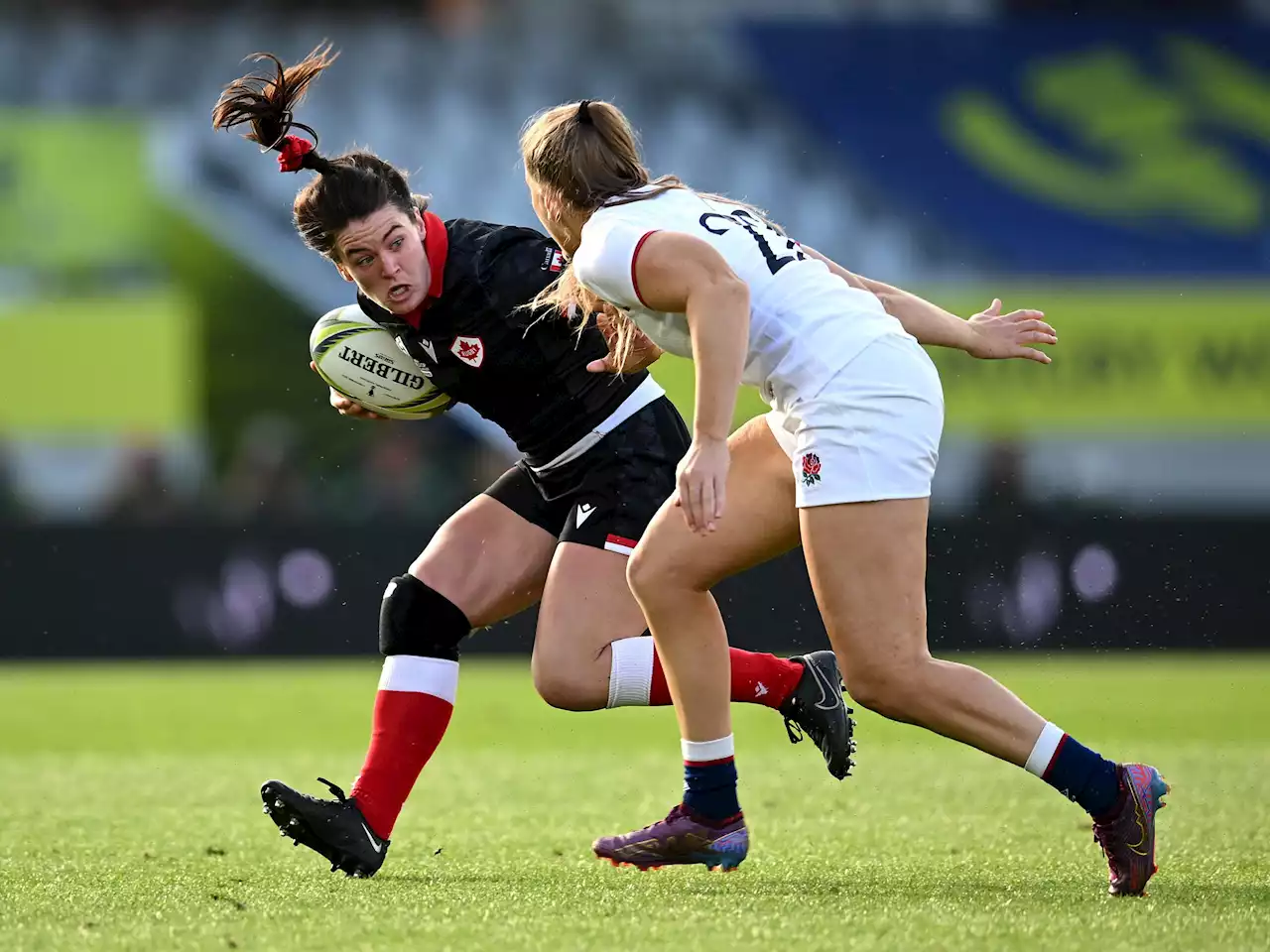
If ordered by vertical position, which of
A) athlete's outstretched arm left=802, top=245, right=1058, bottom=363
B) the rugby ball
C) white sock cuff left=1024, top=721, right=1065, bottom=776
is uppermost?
athlete's outstretched arm left=802, top=245, right=1058, bottom=363

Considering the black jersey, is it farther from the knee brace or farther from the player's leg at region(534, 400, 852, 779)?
the knee brace

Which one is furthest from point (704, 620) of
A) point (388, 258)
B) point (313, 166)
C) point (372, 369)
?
point (313, 166)

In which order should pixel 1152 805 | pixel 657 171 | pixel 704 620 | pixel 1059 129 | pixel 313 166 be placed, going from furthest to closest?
pixel 1059 129
pixel 657 171
pixel 313 166
pixel 704 620
pixel 1152 805

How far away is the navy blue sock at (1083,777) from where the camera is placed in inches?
147

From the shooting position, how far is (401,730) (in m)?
Answer: 4.39

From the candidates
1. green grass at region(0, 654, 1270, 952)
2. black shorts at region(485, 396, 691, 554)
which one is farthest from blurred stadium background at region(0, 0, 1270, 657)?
black shorts at region(485, 396, 691, 554)

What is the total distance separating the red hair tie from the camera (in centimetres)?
437

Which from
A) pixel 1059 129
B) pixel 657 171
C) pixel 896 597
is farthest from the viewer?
pixel 1059 129

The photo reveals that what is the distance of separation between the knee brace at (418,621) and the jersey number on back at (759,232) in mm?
1243

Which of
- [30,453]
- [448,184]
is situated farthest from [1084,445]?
[30,453]

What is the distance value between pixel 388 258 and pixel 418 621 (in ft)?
2.95

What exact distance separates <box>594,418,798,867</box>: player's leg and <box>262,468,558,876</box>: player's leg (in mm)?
534

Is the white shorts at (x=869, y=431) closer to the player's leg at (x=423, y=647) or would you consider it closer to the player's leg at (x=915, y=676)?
the player's leg at (x=915, y=676)

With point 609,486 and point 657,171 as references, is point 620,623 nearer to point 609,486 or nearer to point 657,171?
point 609,486
